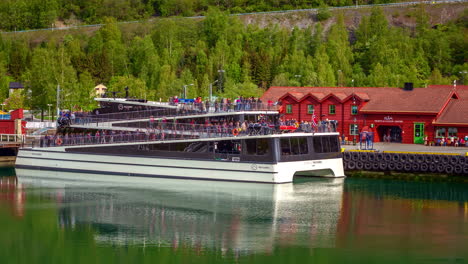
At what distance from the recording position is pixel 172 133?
5491cm

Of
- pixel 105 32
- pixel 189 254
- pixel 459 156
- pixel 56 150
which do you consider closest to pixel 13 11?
pixel 105 32

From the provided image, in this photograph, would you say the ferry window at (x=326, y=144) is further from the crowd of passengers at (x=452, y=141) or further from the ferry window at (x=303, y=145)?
the crowd of passengers at (x=452, y=141)

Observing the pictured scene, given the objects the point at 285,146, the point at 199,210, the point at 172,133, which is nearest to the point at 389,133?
the point at 285,146

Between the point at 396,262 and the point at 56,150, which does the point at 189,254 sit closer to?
the point at 396,262

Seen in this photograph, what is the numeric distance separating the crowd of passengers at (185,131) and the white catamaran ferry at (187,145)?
0.21ft

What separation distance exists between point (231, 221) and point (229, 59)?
7587 cm

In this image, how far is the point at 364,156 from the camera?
57.8 m

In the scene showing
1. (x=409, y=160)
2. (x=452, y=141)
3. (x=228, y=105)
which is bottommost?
(x=409, y=160)

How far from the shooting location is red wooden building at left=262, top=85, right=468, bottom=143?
6575cm

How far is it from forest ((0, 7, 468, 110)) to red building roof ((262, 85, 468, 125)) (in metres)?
→ 17.6

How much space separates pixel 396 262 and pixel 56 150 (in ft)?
109

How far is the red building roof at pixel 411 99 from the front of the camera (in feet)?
216

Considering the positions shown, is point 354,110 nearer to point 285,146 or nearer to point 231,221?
point 285,146

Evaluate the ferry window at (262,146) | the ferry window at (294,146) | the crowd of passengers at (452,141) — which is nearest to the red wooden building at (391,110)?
the crowd of passengers at (452,141)
